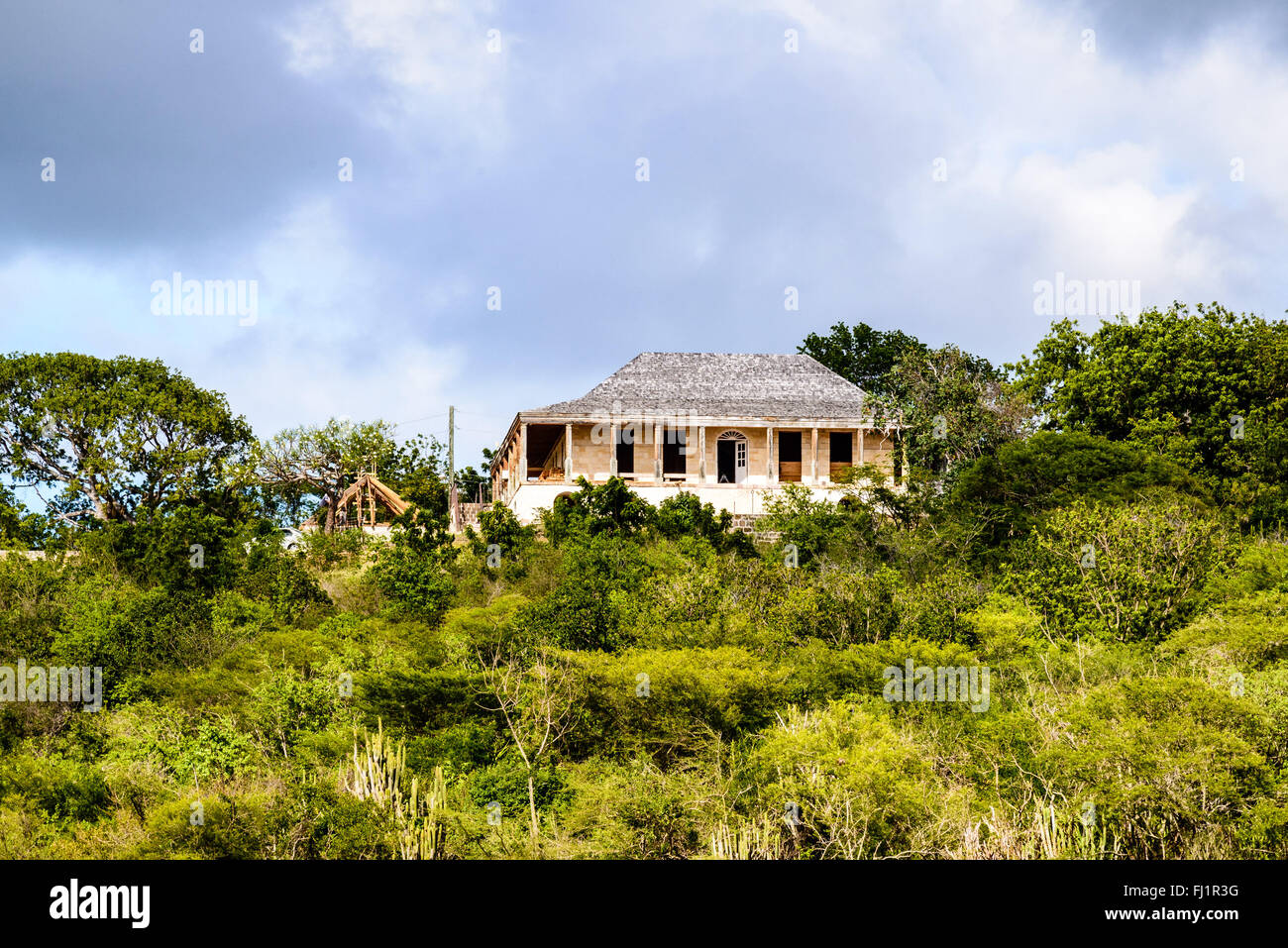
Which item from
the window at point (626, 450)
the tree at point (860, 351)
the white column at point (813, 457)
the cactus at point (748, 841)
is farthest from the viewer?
the tree at point (860, 351)

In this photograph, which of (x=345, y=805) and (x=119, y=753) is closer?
(x=345, y=805)

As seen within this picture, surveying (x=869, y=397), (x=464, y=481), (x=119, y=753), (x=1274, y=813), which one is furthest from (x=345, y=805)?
(x=464, y=481)

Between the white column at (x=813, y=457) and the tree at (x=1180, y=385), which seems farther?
the white column at (x=813, y=457)

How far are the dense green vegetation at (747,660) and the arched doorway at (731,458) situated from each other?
462 cm

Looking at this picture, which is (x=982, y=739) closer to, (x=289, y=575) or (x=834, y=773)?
(x=834, y=773)

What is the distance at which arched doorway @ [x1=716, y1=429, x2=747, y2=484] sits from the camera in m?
34.2

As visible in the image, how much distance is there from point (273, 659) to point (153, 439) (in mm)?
22424

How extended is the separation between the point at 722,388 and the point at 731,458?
2.25 metres

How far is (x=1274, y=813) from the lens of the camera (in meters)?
10.8

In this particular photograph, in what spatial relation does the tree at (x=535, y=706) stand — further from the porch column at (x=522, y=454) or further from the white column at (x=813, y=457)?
the white column at (x=813, y=457)

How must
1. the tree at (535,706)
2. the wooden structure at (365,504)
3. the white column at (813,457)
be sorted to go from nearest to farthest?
the tree at (535,706)
the white column at (813,457)
the wooden structure at (365,504)

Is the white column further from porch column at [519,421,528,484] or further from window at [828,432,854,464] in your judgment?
porch column at [519,421,528,484]

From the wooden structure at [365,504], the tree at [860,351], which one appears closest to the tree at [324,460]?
the wooden structure at [365,504]

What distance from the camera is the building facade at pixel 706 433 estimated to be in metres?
31.5
